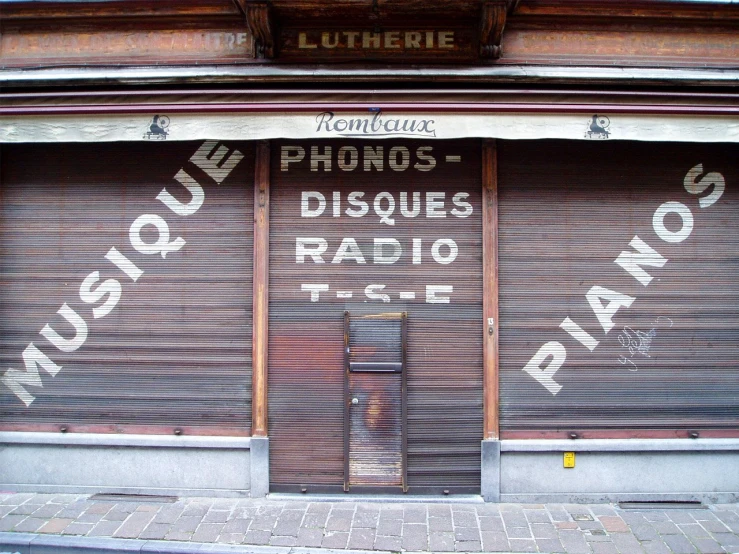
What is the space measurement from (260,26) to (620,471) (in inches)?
245

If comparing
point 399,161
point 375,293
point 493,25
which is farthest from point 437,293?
point 493,25

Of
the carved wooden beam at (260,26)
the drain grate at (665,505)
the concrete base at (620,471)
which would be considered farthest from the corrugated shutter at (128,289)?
the drain grate at (665,505)

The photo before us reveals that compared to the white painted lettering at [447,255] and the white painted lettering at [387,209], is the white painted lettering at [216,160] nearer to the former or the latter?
the white painted lettering at [387,209]

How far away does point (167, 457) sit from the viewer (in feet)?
17.3

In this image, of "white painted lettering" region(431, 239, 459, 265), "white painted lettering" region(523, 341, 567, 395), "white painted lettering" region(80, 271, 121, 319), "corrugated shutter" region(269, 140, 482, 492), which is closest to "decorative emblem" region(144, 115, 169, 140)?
"corrugated shutter" region(269, 140, 482, 492)

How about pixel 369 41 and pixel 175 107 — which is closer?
pixel 175 107

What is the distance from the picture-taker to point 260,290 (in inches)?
209

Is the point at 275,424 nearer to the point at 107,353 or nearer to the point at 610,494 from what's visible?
the point at 107,353

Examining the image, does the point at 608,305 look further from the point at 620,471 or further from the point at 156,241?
the point at 156,241

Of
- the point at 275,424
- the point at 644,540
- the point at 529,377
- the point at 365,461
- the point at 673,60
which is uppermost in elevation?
the point at 673,60

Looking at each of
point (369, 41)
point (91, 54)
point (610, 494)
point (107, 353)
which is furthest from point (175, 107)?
point (610, 494)

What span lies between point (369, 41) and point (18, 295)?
5026 mm

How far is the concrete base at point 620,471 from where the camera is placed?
5.14m

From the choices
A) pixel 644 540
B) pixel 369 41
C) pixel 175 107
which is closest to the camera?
pixel 644 540
